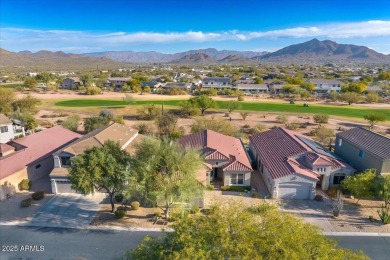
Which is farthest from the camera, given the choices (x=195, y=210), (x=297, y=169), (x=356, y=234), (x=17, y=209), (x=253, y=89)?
(x=253, y=89)

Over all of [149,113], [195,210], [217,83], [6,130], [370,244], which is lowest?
[370,244]

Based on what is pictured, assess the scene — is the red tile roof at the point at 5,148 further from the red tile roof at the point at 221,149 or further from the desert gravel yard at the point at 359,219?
the desert gravel yard at the point at 359,219

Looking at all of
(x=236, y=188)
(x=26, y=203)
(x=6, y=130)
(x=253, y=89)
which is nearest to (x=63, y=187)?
(x=26, y=203)

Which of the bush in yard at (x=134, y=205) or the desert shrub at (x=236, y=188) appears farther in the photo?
the desert shrub at (x=236, y=188)

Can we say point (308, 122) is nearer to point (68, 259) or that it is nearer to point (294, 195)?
point (294, 195)

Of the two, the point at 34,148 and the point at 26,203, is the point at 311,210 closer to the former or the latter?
the point at 26,203

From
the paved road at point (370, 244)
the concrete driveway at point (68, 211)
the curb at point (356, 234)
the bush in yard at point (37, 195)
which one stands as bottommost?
the paved road at point (370, 244)

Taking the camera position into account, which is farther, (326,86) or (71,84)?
(71,84)

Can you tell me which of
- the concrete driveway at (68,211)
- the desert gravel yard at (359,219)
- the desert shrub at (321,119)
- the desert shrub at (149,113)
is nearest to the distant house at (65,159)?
the concrete driveway at (68,211)
